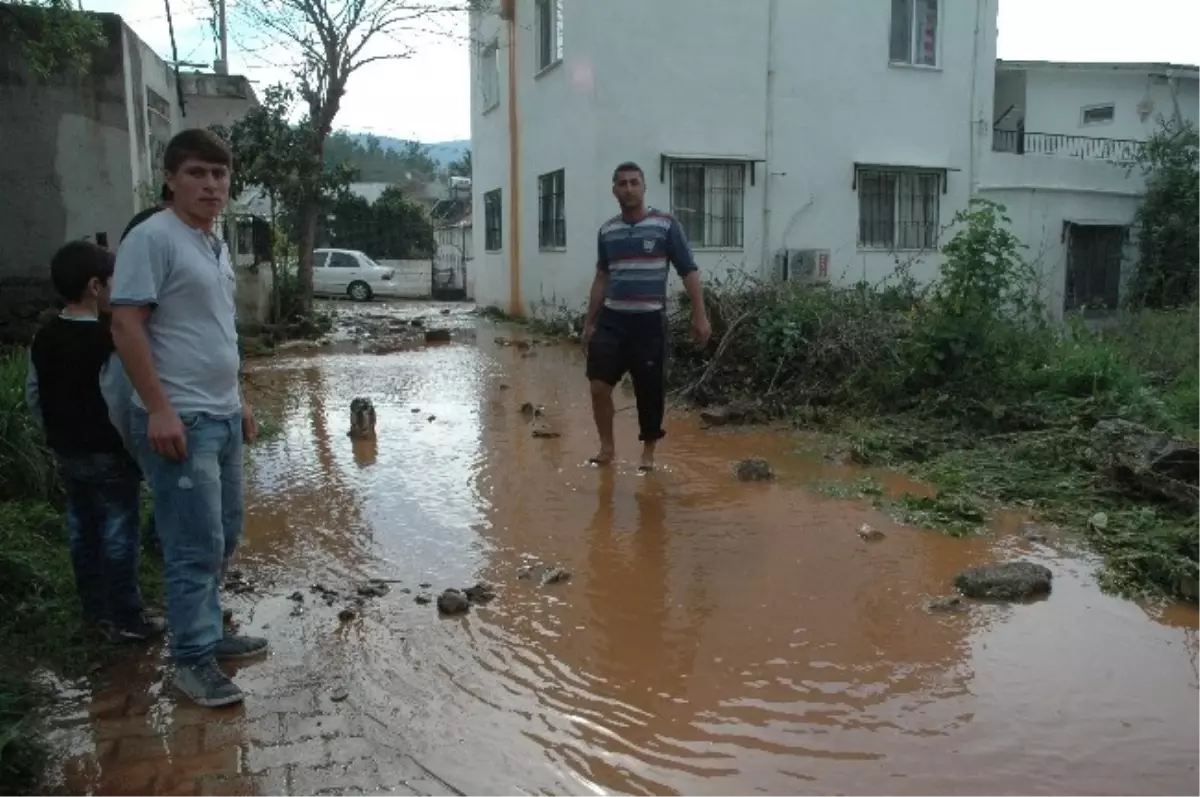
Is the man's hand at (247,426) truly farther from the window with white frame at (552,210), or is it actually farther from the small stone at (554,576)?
the window with white frame at (552,210)

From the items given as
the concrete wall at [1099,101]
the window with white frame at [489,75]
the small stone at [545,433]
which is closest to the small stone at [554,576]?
the small stone at [545,433]

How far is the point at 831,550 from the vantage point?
14.8ft

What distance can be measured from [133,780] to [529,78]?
48.3ft

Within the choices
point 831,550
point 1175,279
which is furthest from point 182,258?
point 1175,279

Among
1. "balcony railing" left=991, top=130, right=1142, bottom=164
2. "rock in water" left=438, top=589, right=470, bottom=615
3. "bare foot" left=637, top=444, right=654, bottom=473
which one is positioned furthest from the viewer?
"balcony railing" left=991, top=130, right=1142, bottom=164

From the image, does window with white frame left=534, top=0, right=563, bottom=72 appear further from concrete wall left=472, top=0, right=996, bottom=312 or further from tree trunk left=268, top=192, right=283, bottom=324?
tree trunk left=268, top=192, right=283, bottom=324

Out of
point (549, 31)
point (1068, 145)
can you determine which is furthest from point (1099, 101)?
point (549, 31)

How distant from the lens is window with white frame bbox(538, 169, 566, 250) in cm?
1477

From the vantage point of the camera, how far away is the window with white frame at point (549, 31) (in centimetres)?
1454

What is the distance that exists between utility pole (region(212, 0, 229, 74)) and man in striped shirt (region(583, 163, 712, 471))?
14.5 m

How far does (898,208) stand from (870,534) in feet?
38.9

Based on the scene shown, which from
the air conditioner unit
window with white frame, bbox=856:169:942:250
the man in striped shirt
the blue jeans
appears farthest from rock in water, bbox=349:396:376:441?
window with white frame, bbox=856:169:942:250

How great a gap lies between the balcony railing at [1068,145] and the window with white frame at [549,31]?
9.49 meters

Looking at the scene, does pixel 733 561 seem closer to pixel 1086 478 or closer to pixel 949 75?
pixel 1086 478
